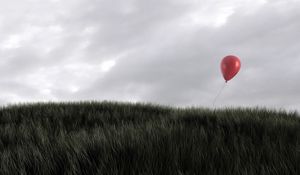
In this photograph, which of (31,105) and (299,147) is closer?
(299,147)

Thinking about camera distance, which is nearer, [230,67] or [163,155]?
[163,155]

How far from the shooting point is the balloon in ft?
28.3

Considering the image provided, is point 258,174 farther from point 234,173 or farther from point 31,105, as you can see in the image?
point 31,105

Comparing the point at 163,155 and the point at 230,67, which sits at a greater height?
the point at 230,67

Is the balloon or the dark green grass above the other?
the balloon

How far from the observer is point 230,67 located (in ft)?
28.2

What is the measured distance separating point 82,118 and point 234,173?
11.1 feet

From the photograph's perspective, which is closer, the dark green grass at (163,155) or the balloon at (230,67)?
the dark green grass at (163,155)

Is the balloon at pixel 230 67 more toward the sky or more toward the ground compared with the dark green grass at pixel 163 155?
more toward the sky

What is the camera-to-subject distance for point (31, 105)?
251 inches

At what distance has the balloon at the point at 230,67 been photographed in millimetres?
8625

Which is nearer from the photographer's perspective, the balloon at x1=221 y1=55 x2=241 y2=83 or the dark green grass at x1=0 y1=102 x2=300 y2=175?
the dark green grass at x1=0 y1=102 x2=300 y2=175

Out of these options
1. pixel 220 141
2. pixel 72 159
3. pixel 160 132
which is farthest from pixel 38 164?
pixel 220 141

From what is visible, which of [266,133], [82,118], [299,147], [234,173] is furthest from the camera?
[82,118]
